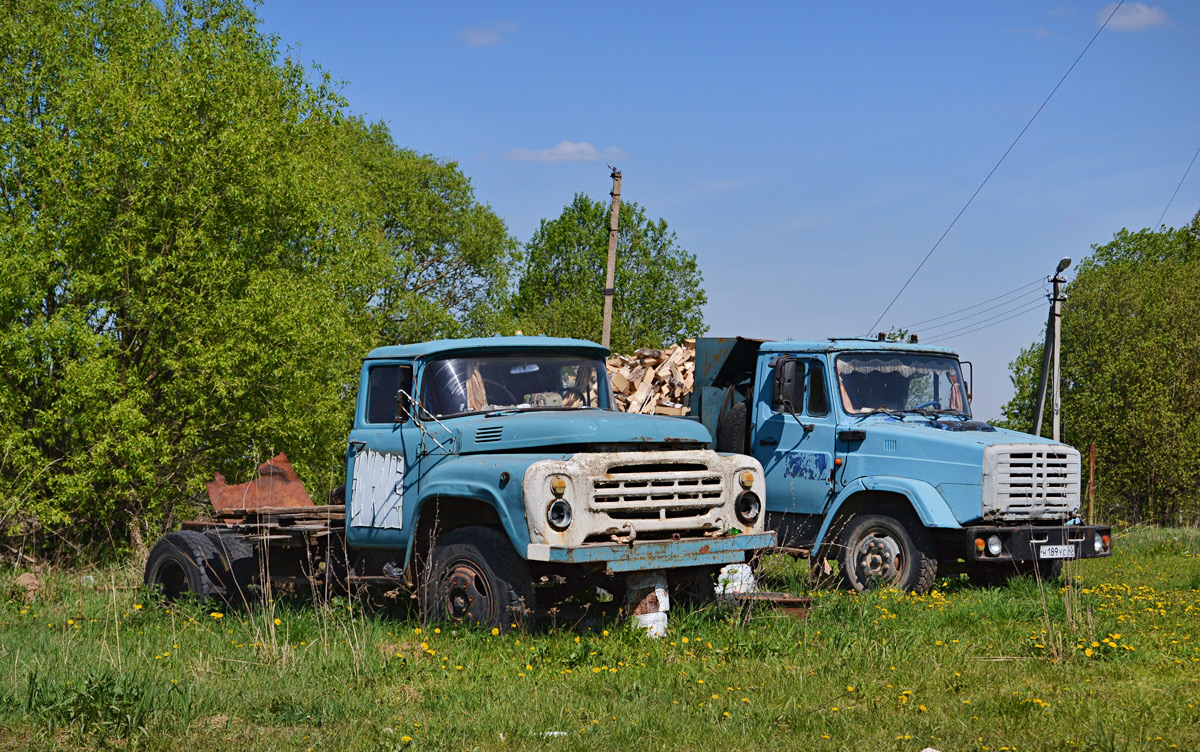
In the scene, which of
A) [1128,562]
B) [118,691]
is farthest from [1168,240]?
[118,691]

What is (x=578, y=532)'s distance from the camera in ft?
22.5

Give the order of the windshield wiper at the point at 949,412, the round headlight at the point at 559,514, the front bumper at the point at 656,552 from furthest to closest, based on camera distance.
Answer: the windshield wiper at the point at 949,412 < the round headlight at the point at 559,514 < the front bumper at the point at 656,552

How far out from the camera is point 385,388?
28.2 feet

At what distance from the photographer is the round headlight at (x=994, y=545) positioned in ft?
31.7

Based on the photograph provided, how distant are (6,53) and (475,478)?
14.1m

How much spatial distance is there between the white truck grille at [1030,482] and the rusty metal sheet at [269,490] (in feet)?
21.9

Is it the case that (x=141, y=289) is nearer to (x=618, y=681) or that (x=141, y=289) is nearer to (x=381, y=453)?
(x=381, y=453)

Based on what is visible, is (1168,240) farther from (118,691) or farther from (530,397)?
(118,691)

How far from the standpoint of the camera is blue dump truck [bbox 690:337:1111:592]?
9844 millimetres

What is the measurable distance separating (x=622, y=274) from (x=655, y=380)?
35382mm

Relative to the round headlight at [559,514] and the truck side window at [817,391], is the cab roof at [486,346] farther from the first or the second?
the truck side window at [817,391]

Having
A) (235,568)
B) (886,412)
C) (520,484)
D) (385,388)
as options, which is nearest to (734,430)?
(886,412)

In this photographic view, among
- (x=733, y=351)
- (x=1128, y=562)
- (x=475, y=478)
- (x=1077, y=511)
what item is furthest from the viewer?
(x=1128, y=562)

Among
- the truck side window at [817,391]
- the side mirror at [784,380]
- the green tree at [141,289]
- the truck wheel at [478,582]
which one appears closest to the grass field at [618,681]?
the truck wheel at [478,582]
